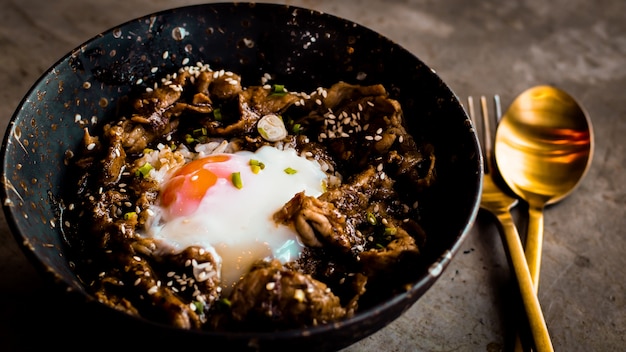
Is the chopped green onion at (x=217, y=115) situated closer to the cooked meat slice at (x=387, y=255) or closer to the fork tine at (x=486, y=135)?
the cooked meat slice at (x=387, y=255)

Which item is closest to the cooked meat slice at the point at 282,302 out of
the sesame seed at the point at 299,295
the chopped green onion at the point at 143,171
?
the sesame seed at the point at 299,295

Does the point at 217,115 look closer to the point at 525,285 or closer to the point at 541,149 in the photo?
the point at 525,285

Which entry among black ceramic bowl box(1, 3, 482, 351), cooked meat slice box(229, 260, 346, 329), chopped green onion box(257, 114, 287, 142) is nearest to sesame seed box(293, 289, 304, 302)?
cooked meat slice box(229, 260, 346, 329)

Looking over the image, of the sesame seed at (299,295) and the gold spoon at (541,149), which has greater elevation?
the sesame seed at (299,295)

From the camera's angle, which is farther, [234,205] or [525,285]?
[525,285]

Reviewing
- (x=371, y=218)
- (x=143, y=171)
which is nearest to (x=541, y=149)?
(x=371, y=218)

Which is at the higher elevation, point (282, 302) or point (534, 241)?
point (282, 302)

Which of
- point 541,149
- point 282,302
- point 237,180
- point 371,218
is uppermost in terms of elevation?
point 237,180

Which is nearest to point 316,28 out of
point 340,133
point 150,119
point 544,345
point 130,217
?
point 340,133
